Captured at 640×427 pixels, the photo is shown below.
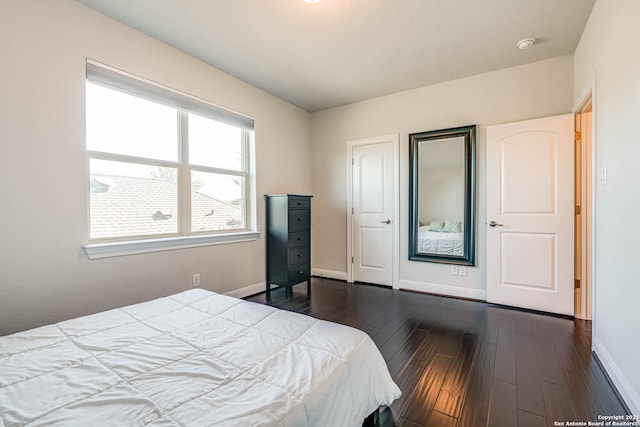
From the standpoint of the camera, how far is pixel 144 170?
8.60 feet

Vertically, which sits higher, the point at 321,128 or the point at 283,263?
the point at 321,128

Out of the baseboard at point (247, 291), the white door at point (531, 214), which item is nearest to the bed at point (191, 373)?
the baseboard at point (247, 291)

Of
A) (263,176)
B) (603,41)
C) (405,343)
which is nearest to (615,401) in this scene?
A: (405,343)

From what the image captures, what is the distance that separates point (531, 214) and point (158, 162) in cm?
378

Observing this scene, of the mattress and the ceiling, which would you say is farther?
the mattress

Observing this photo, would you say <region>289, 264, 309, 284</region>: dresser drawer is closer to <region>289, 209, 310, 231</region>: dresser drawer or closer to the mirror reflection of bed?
<region>289, 209, 310, 231</region>: dresser drawer

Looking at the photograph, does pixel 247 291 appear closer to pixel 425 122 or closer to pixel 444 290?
pixel 444 290

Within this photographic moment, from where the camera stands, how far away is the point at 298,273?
12.1ft

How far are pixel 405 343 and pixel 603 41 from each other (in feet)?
8.58

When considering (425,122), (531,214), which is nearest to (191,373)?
(531,214)

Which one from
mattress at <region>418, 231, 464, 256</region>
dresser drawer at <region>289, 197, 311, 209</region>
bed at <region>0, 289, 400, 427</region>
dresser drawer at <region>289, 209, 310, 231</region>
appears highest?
dresser drawer at <region>289, 197, 311, 209</region>

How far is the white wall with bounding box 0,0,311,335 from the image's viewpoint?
1.85 m

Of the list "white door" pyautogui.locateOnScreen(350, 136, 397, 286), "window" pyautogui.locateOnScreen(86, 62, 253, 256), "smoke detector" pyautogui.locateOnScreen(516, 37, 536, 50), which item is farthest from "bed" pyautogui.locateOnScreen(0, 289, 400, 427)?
"smoke detector" pyautogui.locateOnScreen(516, 37, 536, 50)

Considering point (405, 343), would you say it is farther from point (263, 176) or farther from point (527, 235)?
point (263, 176)
